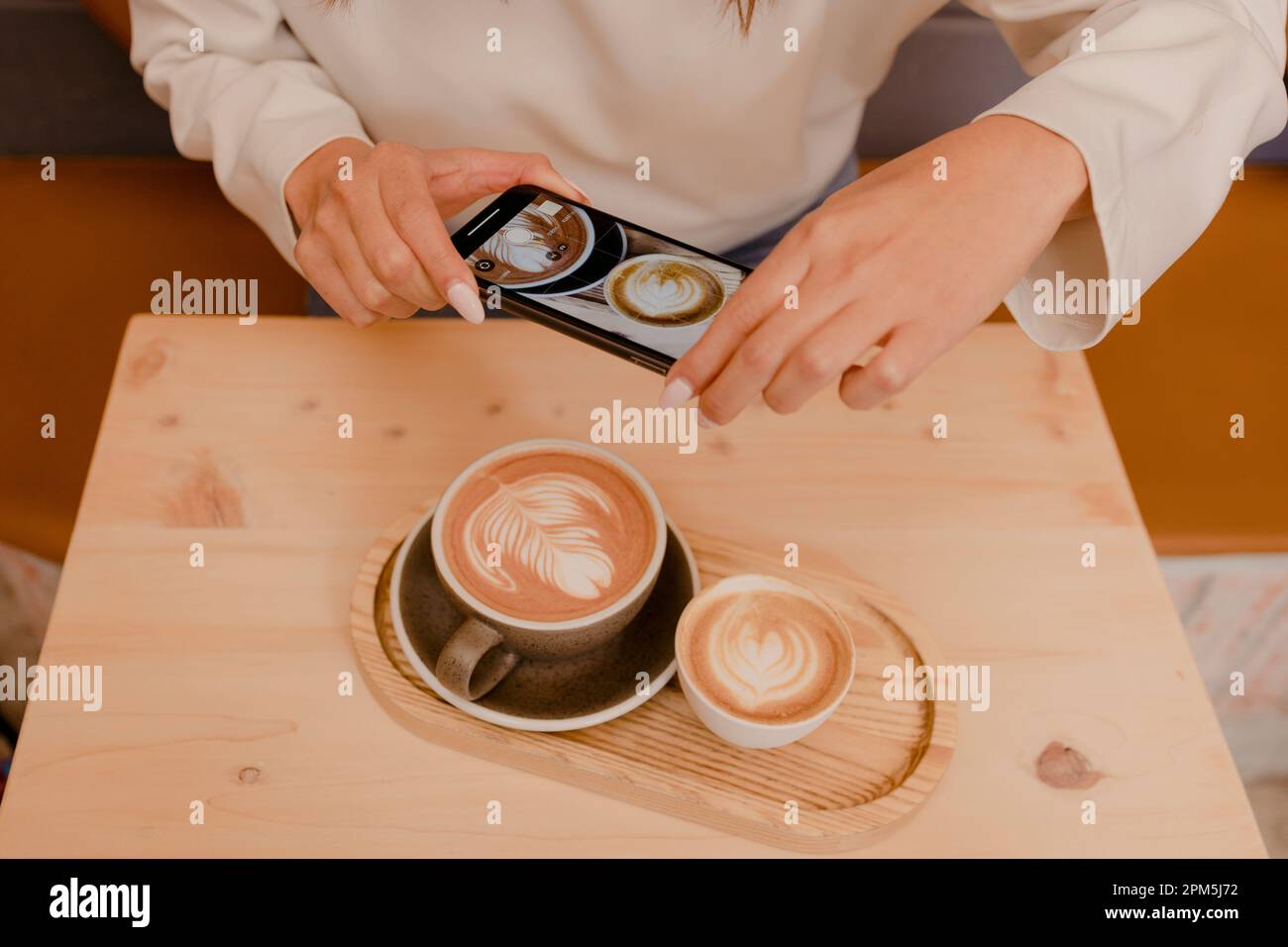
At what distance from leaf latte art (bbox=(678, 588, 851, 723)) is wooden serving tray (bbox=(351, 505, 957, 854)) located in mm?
48

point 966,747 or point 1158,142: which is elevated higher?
point 1158,142

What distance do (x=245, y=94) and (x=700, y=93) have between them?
426 millimetres

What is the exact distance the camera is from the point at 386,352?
94cm

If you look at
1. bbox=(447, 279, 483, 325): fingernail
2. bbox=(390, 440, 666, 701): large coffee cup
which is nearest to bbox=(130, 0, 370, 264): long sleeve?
bbox=(447, 279, 483, 325): fingernail

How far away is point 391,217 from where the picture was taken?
2.55ft

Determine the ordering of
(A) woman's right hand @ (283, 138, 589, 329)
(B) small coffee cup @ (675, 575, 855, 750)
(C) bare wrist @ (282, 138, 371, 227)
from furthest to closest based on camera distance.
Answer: (C) bare wrist @ (282, 138, 371, 227) < (A) woman's right hand @ (283, 138, 589, 329) < (B) small coffee cup @ (675, 575, 855, 750)

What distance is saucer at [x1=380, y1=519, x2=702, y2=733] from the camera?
679mm

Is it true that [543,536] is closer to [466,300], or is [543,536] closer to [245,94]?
[466,300]

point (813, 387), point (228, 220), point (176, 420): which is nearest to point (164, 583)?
point (176, 420)

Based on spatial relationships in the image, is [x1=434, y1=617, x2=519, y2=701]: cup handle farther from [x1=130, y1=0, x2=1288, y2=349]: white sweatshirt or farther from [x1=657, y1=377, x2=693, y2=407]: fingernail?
[x1=130, y1=0, x2=1288, y2=349]: white sweatshirt

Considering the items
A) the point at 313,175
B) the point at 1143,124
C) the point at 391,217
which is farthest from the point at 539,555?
the point at 1143,124

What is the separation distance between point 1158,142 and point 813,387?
0.33 metres
